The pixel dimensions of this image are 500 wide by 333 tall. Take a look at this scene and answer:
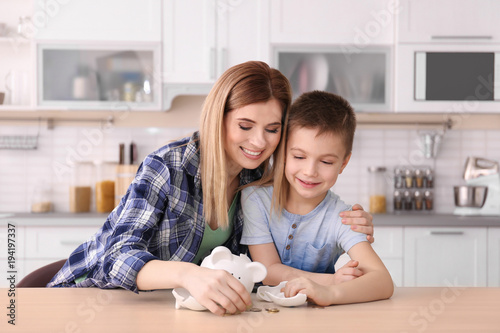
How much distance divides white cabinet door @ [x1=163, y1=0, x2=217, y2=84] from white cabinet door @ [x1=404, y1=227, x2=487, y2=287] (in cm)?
150

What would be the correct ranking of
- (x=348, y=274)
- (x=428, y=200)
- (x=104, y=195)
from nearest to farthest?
(x=348, y=274), (x=104, y=195), (x=428, y=200)

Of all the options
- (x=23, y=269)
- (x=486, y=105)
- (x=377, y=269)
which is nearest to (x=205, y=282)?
(x=377, y=269)

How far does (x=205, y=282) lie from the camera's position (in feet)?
3.11

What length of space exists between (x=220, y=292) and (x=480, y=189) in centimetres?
262

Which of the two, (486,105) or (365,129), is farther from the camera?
(365,129)

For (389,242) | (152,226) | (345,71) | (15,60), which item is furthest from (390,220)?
(15,60)

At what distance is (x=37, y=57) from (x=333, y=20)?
1757mm

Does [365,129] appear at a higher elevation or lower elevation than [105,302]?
higher

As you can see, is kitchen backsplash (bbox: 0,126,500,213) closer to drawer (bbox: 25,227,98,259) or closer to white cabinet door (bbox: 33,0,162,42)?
drawer (bbox: 25,227,98,259)

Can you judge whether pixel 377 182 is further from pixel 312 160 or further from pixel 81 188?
pixel 312 160

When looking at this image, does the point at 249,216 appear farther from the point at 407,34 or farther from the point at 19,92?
the point at 19,92

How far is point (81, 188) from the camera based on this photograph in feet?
10.8

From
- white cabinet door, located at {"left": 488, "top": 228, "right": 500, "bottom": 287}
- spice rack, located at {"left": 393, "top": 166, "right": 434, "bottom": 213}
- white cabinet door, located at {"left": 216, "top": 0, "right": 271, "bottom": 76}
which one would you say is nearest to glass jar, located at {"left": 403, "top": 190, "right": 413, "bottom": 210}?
spice rack, located at {"left": 393, "top": 166, "right": 434, "bottom": 213}

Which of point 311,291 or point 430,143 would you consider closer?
point 311,291
